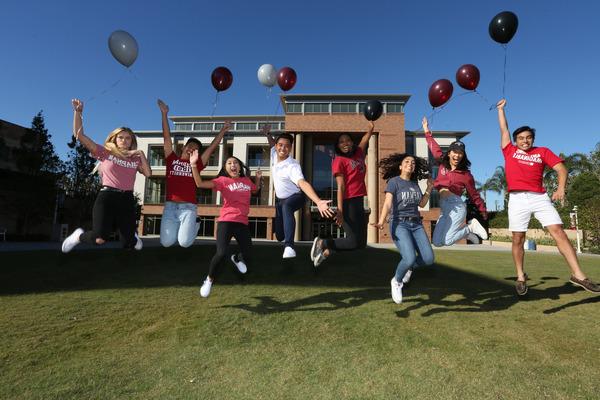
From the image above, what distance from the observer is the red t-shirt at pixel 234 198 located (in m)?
5.22

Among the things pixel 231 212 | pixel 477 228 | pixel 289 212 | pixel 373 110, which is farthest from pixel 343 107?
pixel 231 212

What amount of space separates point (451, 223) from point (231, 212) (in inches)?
148

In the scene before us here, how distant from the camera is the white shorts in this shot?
5227 millimetres

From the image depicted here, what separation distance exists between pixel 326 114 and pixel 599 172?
40.4 metres

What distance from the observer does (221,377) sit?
3186 mm

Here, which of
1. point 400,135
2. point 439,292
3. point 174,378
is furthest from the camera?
point 400,135

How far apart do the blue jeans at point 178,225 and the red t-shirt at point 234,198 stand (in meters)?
0.70

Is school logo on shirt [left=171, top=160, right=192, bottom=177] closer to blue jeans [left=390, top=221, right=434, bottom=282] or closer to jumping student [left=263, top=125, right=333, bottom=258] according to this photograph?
jumping student [left=263, top=125, right=333, bottom=258]

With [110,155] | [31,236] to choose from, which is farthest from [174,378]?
[31,236]

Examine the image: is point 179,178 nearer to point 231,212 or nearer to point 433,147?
point 231,212

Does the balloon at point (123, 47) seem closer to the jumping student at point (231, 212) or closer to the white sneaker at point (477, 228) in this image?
the jumping student at point (231, 212)

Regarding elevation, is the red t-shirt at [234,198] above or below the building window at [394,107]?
below

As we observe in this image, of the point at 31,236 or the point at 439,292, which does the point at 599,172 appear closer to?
the point at 439,292

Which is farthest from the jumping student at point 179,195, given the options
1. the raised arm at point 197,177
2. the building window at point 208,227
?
the building window at point 208,227
